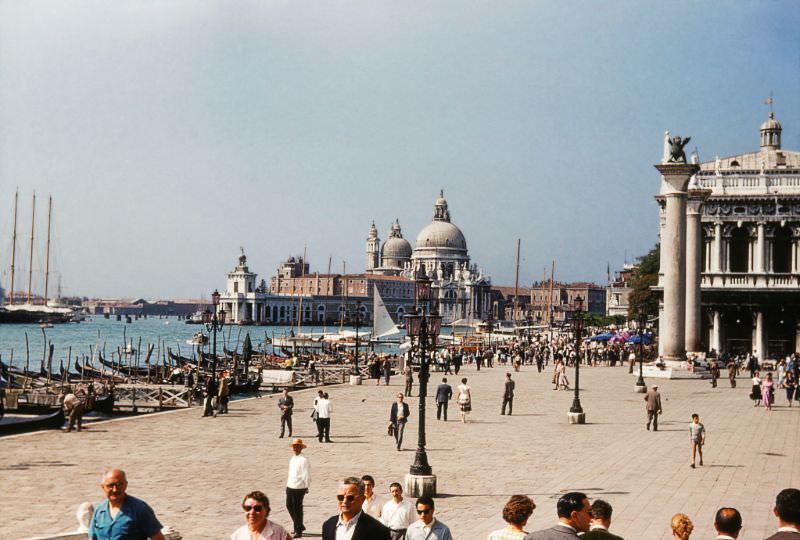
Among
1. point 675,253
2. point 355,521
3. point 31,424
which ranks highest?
point 675,253

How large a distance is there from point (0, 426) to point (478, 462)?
13066mm

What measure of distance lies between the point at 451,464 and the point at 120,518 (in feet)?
39.4

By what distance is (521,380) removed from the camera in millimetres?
44562

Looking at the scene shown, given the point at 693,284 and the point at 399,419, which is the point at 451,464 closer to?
the point at 399,419

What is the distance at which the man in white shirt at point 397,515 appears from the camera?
9.31 meters

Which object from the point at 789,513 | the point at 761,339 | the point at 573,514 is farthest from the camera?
the point at 761,339

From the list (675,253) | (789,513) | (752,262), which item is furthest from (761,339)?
(789,513)

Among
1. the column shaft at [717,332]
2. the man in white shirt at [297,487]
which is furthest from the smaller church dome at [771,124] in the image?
the man in white shirt at [297,487]

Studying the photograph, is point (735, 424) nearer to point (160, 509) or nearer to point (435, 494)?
point (435, 494)

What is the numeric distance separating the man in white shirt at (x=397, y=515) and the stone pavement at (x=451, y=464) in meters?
3.17

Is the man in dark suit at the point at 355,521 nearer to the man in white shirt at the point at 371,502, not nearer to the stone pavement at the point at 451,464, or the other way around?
the man in white shirt at the point at 371,502

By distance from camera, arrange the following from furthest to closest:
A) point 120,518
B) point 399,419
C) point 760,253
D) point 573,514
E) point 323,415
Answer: point 760,253 < point 323,415 < point 399,419 < point 120,518 < point 573,514

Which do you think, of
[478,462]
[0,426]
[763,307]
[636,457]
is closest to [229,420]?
[0,426]

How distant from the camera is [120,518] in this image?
6.79 meters
